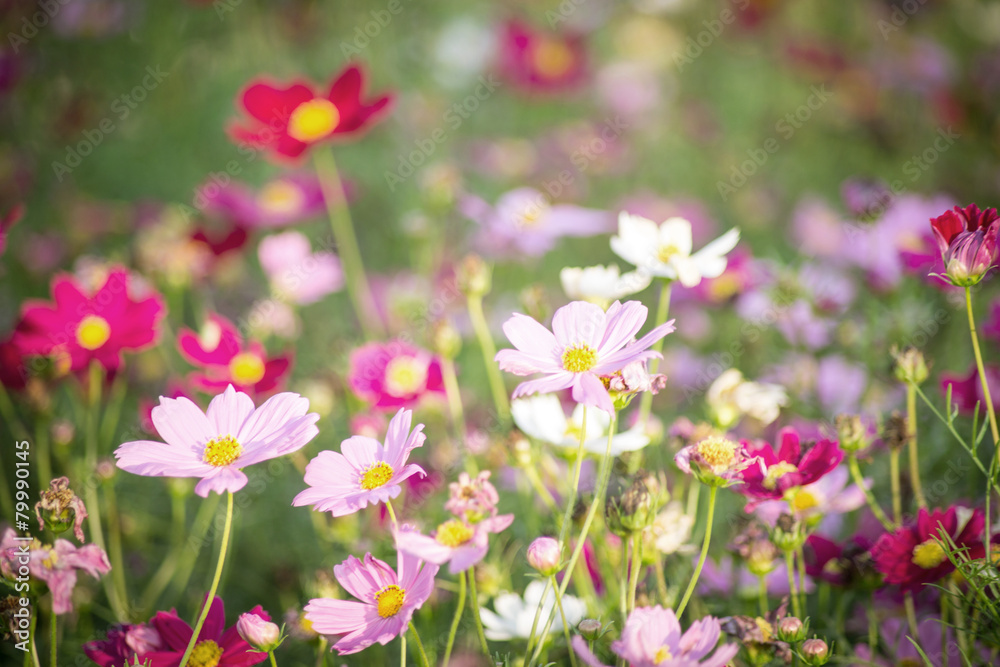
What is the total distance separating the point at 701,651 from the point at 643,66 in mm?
2546

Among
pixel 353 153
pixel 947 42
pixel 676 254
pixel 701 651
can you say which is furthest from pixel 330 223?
pixel 947 42

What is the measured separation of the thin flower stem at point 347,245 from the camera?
1.34 m

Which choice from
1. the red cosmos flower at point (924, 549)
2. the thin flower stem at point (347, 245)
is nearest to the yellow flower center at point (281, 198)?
the thin flower stem at point (347, 245)

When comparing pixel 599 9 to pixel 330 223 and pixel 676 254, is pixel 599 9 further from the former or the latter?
pixel 676 254

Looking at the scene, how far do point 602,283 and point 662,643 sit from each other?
1.21ft

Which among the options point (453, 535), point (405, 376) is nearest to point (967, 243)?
point (453, 535)

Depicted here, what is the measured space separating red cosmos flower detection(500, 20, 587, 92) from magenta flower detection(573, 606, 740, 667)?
183 cm

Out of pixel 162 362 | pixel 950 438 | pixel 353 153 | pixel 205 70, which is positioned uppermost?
pixel 205 70

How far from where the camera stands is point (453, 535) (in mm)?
534

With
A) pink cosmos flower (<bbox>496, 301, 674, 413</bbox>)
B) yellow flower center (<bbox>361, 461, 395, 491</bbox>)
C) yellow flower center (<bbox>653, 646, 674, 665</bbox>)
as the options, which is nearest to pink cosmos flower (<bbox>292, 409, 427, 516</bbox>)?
yellow flower center (<bbox>361, 461, 395, 491</bbox>)

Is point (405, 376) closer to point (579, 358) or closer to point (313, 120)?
point (579, 358)

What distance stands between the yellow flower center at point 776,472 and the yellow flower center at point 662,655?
0.17 metres

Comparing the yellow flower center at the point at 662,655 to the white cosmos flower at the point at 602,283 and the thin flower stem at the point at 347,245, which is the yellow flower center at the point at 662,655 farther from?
the thin flower stem at the point at 347,245

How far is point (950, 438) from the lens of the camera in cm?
101
